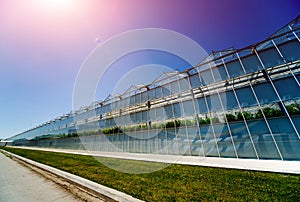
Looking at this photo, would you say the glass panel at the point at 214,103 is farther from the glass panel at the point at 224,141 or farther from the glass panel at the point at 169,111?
the glass panel at the point at 169,111

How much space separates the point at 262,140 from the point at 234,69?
21.1 feet

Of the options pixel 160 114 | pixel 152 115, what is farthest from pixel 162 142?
pixel 152 115

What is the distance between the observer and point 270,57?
11.5 meters

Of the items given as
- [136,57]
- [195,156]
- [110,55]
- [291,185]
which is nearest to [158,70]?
[136,57]

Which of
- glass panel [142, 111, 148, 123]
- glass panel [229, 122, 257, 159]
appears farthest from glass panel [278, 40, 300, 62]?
glass panel [142, 111, 148, 123]

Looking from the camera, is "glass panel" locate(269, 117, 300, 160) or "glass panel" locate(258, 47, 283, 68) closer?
"glass panel" locate(269, 117, 300, 160)

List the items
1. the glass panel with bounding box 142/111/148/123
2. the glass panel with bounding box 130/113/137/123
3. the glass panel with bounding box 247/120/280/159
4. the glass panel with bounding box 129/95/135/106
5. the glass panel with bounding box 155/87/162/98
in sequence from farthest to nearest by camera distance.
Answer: the glass panel with bounding box 129/95/135/106
the glass panel with bounding box 130/113/137/123
the glass panel with bounding box 142/111/148/123
the glass panel with bounding box 155/87/162/98
the glass panel with bounding box 247/120/280/159

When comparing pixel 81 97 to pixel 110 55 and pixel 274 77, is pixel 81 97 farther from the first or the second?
pixel 274 77

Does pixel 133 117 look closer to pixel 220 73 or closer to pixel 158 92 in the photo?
pixel 158 92

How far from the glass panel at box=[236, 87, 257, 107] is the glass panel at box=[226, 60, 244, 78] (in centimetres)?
161

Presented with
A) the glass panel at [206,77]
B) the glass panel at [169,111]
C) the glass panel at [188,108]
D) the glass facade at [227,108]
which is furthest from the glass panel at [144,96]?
the glass panel at [206,77]

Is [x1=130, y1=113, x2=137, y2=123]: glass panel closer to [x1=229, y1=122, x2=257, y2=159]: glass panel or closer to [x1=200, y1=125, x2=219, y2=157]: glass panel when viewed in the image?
[x1=200, y1=125, x2=219, y2=157]: glass panel

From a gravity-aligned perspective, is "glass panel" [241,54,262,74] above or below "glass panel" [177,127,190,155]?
above

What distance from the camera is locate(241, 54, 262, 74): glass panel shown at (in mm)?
11858
